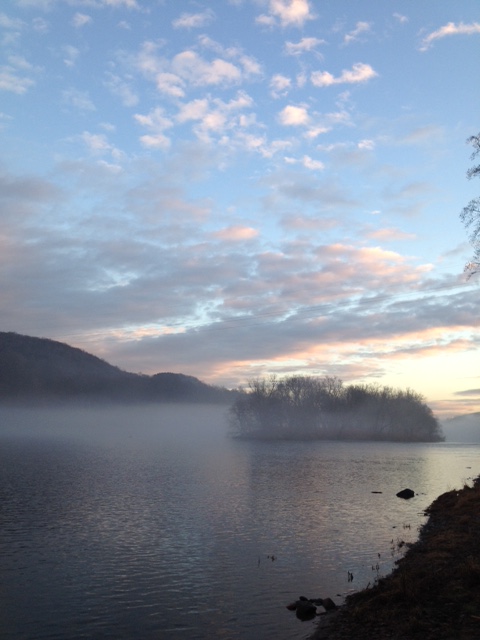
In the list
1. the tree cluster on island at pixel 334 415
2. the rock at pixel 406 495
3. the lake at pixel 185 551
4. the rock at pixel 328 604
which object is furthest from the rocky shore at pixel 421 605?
the tree cluster on island at pixel 334 415

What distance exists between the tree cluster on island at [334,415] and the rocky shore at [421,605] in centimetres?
15969

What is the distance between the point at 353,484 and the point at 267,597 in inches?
1524

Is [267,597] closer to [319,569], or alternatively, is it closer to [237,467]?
[319,569]

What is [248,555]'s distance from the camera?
26.1 meters

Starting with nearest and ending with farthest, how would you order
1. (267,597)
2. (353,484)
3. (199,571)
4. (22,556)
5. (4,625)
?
(4,625), (267,597), (199,571), (22,556), (353,484)

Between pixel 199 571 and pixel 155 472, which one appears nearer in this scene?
pixel 199 571

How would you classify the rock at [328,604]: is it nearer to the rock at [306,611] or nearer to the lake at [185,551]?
the rock at [306,611]

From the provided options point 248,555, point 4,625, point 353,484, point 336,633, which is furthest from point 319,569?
point 353,484

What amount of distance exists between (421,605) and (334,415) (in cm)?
17710

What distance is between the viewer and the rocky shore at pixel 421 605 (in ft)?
45.3

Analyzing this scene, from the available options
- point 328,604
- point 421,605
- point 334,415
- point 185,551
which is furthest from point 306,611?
point 334,415

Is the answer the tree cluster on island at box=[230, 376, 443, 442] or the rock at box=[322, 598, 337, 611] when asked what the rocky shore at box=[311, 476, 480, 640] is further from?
the tree cluster on island at box=[230, 376, 443, 442]

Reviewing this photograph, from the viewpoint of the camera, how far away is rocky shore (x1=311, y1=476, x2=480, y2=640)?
1380cm

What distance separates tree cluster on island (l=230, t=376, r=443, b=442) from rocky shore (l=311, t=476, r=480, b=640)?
159692mm
